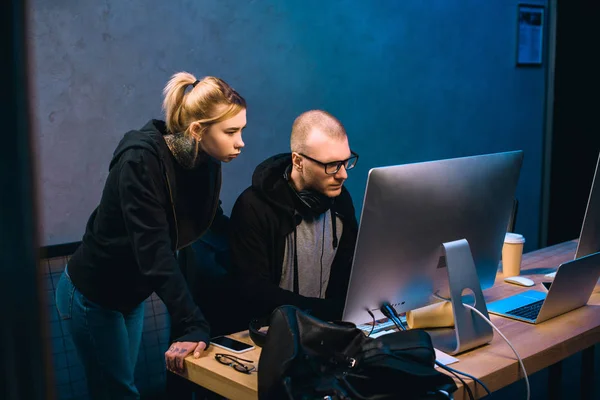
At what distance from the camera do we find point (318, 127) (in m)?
2.18

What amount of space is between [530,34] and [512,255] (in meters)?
2.77

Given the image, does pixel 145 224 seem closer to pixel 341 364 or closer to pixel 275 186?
pixel 275 186

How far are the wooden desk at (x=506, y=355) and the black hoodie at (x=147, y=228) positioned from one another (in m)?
0.14

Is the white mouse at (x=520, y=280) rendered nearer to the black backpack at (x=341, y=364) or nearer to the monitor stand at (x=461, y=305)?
the monitor stand at (x=461, y=305)

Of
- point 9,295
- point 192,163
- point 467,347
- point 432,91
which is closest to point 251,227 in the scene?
point 192,163

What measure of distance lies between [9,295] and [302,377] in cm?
114

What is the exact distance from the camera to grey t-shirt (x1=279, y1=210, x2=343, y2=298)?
7.23 feet

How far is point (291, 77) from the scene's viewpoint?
3367 mm

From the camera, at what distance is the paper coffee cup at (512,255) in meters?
2.30

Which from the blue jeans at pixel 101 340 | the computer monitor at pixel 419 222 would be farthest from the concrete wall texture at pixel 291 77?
the computer monitor at pixel 419 222

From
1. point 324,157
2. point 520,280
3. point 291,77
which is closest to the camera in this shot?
point 324,157

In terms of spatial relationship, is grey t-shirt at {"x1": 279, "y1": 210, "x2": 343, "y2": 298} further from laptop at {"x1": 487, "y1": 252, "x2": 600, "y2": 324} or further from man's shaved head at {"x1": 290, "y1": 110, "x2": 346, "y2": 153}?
laptop at {"x1": 487, "y1": 252, "x2": 600, "y2": 324}

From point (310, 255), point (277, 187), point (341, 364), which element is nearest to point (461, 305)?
point (341, 364)

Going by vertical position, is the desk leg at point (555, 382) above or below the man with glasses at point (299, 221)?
below
